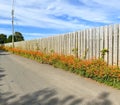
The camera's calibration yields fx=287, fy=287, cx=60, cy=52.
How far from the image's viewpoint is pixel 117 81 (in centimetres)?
859

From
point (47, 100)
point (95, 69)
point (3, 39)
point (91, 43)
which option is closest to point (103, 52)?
point (95, 69)

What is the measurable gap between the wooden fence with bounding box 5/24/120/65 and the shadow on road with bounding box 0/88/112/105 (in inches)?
111

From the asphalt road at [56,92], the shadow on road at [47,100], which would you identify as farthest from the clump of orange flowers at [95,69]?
the shadow on road at [47,100]

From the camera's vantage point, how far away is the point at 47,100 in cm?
712

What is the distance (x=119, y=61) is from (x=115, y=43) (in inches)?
26.7

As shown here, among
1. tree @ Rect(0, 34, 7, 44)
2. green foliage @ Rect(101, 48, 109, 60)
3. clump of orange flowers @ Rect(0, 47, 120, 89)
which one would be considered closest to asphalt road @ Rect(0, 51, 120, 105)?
clump of orange flowers @ Rect(0, 47, 120, 89)

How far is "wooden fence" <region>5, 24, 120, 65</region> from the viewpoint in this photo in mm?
10062

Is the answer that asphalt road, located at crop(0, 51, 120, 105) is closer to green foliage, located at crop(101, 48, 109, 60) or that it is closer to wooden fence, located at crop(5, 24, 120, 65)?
green foliage, located at crop(101, 48, 109, 60)

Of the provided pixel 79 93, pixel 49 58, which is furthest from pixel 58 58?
pixel 79 93

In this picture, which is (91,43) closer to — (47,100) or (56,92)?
(56,92)

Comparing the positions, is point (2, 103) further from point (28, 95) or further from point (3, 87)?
point (3, 87)

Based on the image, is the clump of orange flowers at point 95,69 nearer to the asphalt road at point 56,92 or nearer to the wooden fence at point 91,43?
the asphalt road at point 56,92

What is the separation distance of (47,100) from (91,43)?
17.5ft

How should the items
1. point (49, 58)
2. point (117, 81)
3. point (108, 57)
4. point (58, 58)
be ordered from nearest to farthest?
point (117, 81)
point (108, 57)
point (58, 58)
point (49, 58)
